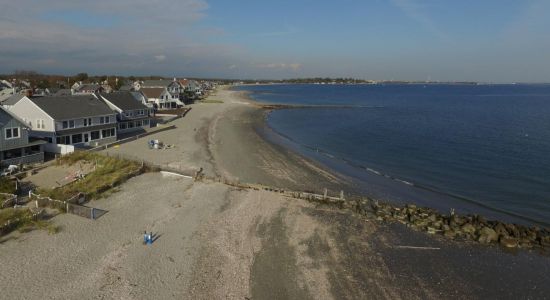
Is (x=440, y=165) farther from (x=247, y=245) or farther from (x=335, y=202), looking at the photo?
(x=247, y=245)

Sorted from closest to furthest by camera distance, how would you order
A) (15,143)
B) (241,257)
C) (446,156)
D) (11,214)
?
(241,257) → (11,214) → (15,143) → (446,156)

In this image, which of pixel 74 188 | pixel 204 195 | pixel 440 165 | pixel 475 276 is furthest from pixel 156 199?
pixel 440 165

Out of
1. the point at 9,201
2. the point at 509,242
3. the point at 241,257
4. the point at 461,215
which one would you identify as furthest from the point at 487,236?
the point at 9,201

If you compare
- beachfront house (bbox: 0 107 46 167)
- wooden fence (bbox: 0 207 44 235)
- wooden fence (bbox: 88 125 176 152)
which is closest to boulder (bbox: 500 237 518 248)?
wooden fence (bbox: 0 207 44 235)

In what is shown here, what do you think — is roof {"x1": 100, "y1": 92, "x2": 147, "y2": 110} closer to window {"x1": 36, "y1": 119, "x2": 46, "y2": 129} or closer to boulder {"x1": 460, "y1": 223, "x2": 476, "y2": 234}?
window {"x1": 36, "y1": 119, "x2": 46, "y2": 129}

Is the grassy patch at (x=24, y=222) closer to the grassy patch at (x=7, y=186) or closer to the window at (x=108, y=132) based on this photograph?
the grassy patch at (x=7, y=186)

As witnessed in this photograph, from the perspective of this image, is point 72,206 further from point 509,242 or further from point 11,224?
point 509,242

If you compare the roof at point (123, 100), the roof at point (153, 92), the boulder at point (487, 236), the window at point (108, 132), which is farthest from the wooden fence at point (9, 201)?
the roof at point (153, 92)
